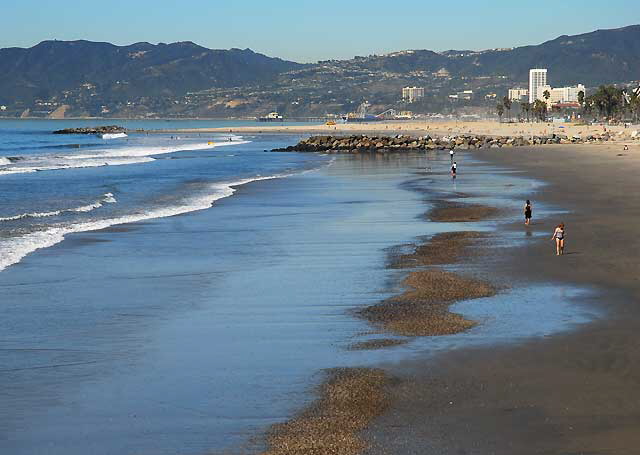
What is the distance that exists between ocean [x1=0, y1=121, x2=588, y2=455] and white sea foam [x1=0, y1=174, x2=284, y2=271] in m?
0.08

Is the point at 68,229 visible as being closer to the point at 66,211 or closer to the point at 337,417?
the point at 66,211

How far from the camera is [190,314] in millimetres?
14648

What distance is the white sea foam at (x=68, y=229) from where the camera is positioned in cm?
2121

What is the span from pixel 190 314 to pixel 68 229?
12507mm

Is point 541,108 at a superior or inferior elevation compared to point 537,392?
inferior

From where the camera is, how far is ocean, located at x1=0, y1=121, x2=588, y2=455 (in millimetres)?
9578

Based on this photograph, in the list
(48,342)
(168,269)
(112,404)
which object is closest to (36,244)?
(168,269)

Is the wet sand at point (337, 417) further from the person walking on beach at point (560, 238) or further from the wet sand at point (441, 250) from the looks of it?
the person walking on beach at point (560, 238)

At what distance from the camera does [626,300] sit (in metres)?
15.1

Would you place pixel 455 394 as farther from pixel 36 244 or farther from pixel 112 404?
pixel 36 244

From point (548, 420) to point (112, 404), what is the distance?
4.61m

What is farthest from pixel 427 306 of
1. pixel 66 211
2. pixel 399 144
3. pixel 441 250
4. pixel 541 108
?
pixel 541 108

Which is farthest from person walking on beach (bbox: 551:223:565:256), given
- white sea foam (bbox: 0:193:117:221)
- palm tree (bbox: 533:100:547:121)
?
palm tree (bbox: 533:100:547:121)

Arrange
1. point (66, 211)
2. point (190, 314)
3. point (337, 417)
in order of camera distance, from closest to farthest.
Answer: point (337, 417), point (190, 314), point (66, 211)
